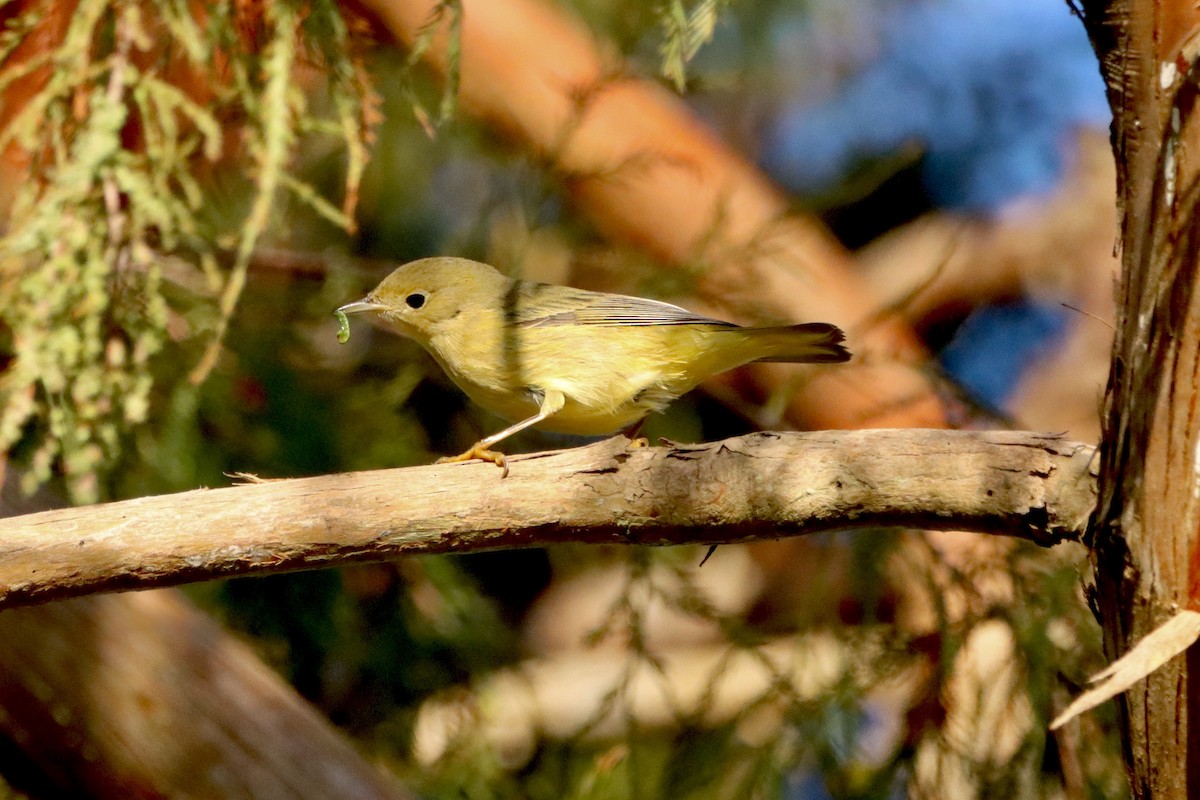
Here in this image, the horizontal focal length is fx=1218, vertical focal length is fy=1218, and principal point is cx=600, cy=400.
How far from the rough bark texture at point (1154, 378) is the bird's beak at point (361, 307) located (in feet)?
7.41

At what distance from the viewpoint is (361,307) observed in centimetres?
370

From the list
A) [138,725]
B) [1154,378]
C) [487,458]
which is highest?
[1154,378]

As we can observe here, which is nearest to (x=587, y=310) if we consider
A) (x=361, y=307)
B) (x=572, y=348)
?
(x=572, y=348)

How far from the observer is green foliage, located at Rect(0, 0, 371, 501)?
3.46m

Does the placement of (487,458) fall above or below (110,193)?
below

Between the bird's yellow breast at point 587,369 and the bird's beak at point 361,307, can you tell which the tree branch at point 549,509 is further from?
the bird's beak at point 361,307

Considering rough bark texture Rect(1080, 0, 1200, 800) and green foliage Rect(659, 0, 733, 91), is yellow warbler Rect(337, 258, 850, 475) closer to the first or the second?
green foliage Rect(659, 0, 733, 91)

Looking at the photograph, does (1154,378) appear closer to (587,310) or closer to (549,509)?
(549,509)

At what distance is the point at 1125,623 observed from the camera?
6.75 ft

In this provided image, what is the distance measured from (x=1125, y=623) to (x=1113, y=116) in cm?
87

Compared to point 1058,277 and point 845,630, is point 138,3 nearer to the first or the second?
point 845,630

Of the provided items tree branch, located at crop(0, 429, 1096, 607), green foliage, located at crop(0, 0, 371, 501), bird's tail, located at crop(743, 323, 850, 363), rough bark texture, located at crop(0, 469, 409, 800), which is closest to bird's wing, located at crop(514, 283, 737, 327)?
bird's tail, located at crop(743, 323, 850, 363)

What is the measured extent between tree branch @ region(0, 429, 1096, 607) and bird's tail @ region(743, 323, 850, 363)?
910 millimetres

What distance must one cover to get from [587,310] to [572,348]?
0.68ft
